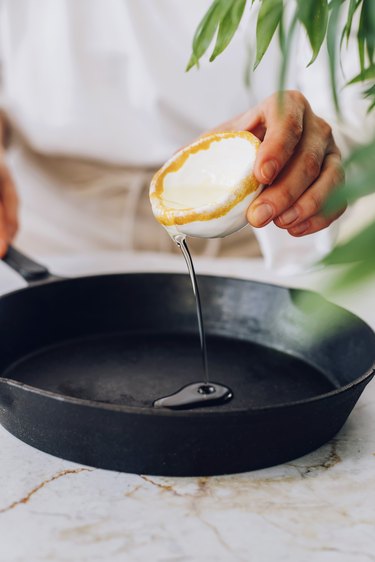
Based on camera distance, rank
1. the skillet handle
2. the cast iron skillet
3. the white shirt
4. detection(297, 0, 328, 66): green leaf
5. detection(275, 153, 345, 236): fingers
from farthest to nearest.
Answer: the white shirt < the skillet handle < detection(275, 153, 345, 236): fingers < the cast iron skillet < detection(297, 0, 328, 66): green leaf

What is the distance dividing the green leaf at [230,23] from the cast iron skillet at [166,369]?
0.24m

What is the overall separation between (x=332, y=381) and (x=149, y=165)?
0.68m

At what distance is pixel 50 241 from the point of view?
4.99 feet

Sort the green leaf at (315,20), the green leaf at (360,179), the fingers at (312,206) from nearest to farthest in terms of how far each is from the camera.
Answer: the green leaf at (360,179), the green leaf at (315,20), the fingers at (312,206)

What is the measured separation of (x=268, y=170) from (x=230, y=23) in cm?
20

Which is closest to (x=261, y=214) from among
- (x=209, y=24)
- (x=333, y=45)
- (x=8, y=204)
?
(x=209, y=24)

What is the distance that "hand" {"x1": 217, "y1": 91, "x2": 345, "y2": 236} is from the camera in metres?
0.73

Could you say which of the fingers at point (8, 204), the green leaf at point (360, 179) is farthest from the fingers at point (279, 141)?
the fingers at point (8, 204)

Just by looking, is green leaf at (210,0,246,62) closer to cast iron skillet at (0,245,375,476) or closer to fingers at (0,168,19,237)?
cast iron skillet at (0,245,375,476)

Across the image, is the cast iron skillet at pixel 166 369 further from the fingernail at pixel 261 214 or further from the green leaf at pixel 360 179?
the green leaf at pixel 360 179

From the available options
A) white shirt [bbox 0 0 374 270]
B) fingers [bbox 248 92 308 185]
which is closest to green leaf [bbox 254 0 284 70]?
fingers [bbox 248 92 308 185]

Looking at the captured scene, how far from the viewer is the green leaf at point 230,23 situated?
53 centimetres

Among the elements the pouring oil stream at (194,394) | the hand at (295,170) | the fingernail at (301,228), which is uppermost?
the hand at (295,170)

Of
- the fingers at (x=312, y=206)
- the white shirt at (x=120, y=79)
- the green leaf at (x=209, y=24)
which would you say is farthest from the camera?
the white shirt at (x=120, y=79)
